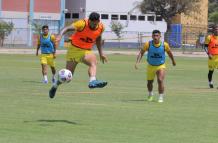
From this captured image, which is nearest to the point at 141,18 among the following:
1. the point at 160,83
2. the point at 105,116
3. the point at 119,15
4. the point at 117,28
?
the point at 119,15

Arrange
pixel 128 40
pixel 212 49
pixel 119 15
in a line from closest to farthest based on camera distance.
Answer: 1. pixel 212 49
2. pixel 128 40
3. pixel 119 15

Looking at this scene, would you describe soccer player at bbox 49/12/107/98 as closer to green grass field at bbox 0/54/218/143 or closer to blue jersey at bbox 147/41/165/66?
green grass field at bbox 0/54/218/143

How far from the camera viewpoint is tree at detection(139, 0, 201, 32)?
95562 mm

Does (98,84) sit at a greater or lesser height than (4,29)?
lesser

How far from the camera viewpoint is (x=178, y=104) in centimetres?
1875

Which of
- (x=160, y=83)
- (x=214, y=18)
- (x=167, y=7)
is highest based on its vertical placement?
(x=167, y=7)

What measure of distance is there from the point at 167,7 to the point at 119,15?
22.1ft

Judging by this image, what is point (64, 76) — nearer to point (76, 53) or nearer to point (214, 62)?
point (76, 53)

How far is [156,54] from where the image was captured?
65.4 ft

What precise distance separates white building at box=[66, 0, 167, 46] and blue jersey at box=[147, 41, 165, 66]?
72.2 metres

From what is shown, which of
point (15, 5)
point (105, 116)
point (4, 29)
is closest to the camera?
point (105, 116)

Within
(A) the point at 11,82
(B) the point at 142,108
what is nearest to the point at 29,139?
(B) the point at 142,108

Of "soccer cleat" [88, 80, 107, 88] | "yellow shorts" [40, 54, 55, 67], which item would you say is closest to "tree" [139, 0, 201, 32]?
"yellow shorts" [40, 54, 55, 67]

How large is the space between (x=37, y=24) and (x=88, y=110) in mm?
70078
